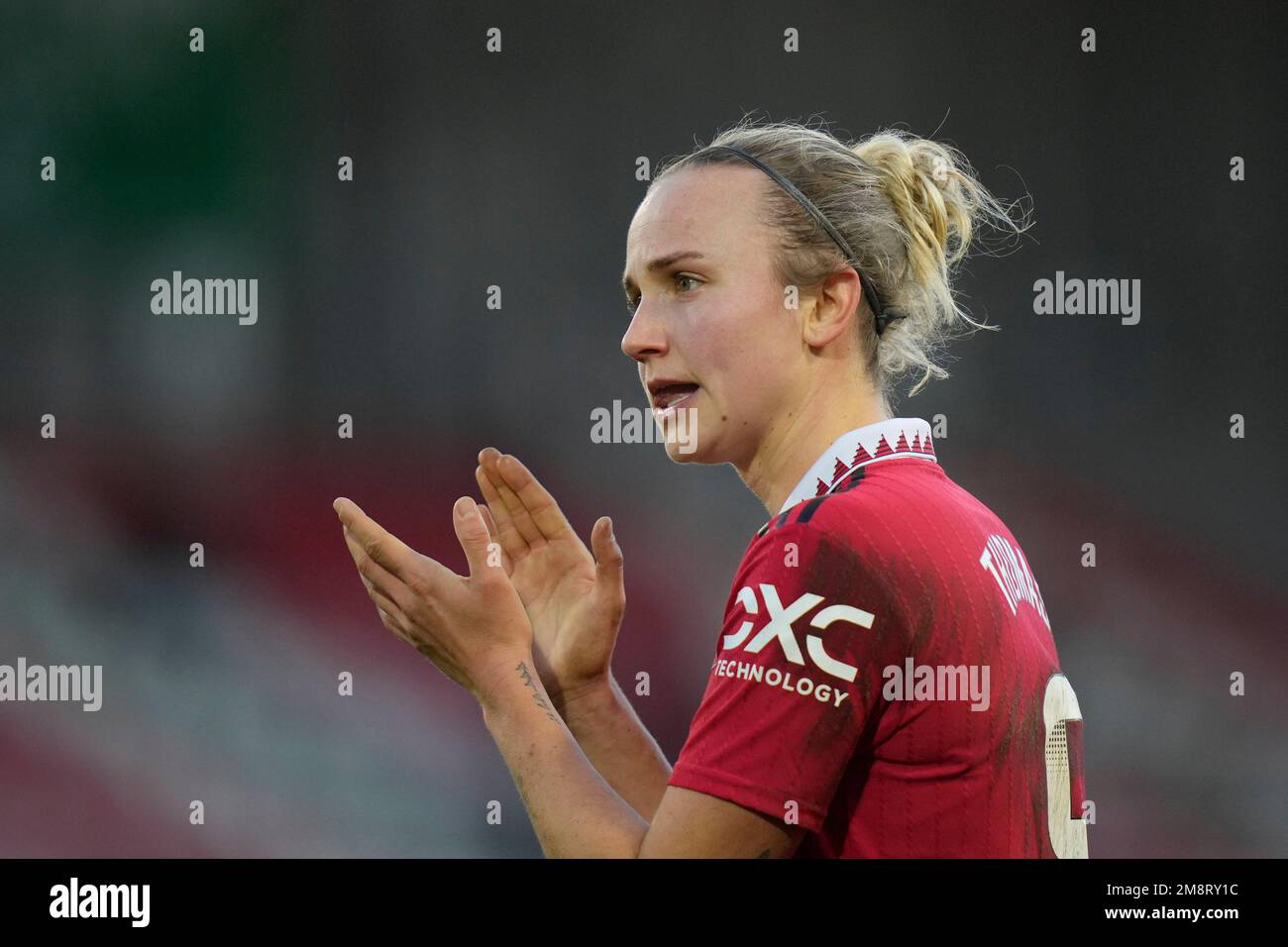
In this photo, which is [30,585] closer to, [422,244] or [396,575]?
[422,244]

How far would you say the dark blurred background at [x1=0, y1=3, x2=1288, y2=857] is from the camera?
3.92 metres

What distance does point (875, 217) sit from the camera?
5.38 feet

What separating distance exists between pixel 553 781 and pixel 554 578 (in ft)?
1.44

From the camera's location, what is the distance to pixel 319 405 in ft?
13.4

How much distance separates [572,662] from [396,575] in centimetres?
27

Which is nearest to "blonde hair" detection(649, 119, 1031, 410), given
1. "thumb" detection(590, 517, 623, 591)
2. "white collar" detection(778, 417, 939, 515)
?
"white collar" detection(778, 417, 939, 515)

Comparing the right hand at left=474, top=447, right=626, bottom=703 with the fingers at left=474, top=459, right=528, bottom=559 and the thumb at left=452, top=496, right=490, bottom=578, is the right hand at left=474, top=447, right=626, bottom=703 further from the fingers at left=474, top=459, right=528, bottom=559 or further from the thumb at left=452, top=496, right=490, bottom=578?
the thumb at left=452, top=496, right=490, bottom=578

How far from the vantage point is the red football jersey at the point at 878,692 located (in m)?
1.23

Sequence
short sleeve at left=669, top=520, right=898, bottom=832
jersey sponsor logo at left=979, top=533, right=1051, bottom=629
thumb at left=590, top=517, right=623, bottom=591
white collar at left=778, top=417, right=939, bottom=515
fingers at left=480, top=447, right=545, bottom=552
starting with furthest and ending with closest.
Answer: fingers at left=480, top=447, right=545, bottom=552 < thumb at left=590, top=517, right=623, bottom=591 < white collar at left=778, top=417, right=939, bottom=515 < jersey sponsor logo at left=979, top=533, right=1051, bottom=629 < short sleeve at left=669, top=520, right=898, bottom=832

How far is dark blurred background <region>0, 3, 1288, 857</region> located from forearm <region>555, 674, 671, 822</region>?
2.19 meters

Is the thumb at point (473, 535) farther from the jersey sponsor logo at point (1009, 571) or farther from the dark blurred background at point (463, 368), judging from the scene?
the dark blurred background at point (463, 368)

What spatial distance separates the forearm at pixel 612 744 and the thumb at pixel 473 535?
255mm

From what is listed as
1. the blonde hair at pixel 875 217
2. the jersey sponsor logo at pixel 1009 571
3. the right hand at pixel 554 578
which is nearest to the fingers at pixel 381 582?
the right hand at pixel 554 578

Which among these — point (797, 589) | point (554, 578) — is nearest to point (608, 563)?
point (554, 578)
